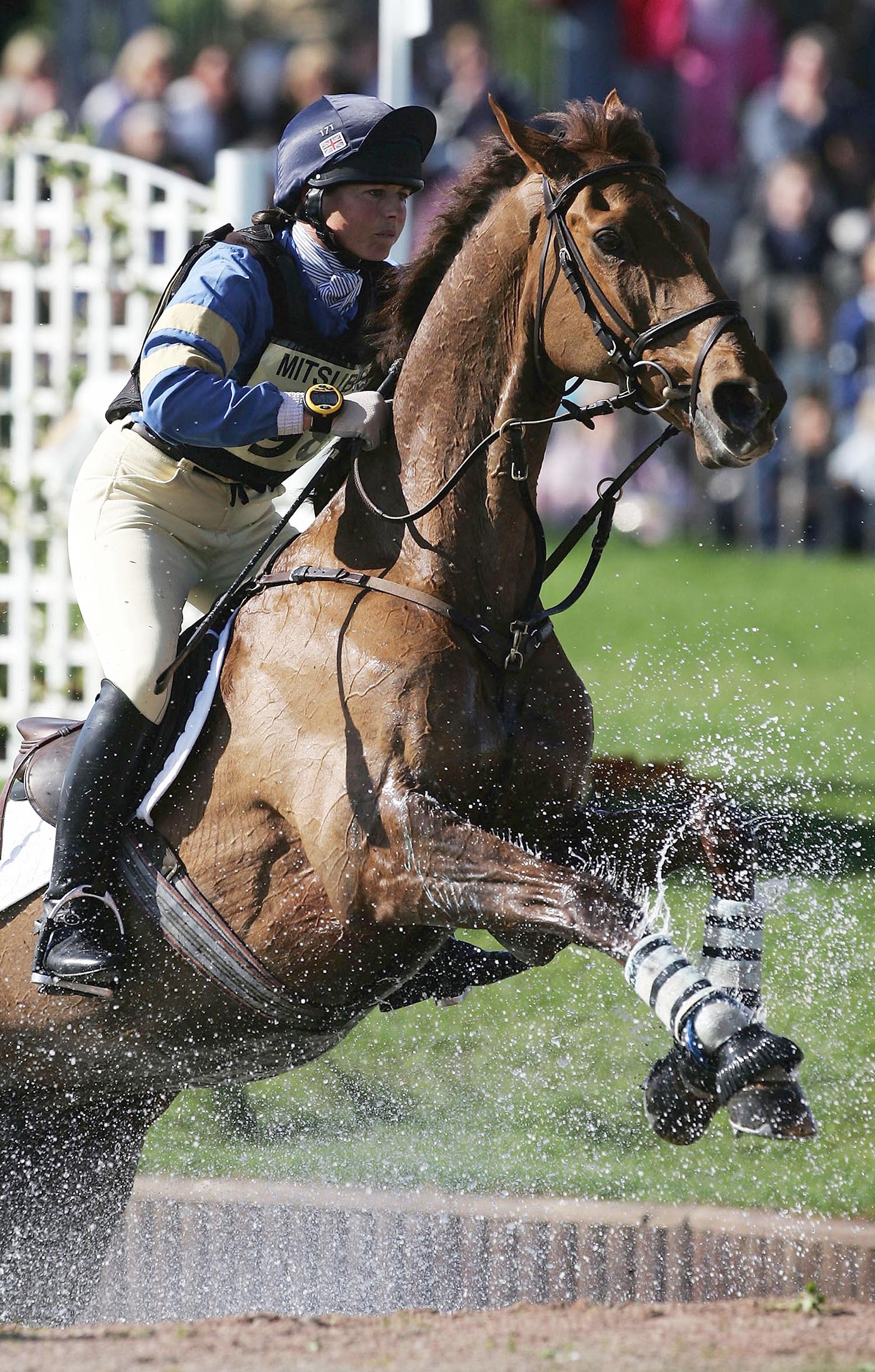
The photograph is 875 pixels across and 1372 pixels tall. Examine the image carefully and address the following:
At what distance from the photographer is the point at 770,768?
25.6 ft

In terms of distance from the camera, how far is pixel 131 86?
13.0m

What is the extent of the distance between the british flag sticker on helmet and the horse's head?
16.0 inches

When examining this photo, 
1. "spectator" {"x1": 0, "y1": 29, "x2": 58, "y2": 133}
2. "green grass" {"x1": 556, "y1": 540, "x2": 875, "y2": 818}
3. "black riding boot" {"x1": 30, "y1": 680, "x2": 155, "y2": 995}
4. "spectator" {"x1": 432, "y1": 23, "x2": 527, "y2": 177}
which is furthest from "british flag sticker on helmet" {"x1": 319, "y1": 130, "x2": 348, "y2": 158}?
"spectator" {"x1": 0, "y1": 29, "x2": 58, "y2": 133}

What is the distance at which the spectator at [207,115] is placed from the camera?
1311cm

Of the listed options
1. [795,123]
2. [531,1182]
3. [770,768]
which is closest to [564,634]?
[770,768]

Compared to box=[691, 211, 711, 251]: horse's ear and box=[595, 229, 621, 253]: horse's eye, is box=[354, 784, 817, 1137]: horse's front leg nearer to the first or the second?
box=[595, 229, 621, 253]: horse's eye

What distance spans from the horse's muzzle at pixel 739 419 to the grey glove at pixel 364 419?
2.66 ft

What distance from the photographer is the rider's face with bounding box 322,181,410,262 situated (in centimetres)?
427

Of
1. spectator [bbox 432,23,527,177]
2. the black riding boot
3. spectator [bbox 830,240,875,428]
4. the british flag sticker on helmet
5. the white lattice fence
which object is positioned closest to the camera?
the british flag sticker on helmet

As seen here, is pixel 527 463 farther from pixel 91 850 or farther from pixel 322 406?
pixel 91 850

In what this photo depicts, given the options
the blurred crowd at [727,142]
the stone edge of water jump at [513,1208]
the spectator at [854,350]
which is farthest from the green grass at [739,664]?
the stone edge of water jump at [513,1208]

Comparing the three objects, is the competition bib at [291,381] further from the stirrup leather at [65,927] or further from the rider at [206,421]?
the stirrup leather at [65,927]

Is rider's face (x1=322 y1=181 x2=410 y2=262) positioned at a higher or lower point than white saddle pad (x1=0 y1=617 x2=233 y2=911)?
higher

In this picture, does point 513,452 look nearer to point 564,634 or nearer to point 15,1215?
point 15,1215
